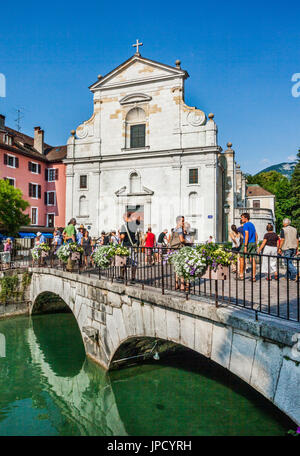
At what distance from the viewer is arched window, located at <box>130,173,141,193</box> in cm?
2691

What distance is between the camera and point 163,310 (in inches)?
247

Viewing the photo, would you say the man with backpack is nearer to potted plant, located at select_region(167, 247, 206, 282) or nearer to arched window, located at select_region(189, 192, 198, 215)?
potted plant, located at select_region(167, 247, 206, 282)

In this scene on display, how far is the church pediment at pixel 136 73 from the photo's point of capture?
2580cm

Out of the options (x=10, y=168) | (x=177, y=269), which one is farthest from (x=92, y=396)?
(x=10, y=168)

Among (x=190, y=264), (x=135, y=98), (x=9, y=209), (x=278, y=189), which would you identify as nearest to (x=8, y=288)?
(x=9, y=209)

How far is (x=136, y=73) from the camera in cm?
2697

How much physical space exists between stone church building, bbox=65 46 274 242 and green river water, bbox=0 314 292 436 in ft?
53.0

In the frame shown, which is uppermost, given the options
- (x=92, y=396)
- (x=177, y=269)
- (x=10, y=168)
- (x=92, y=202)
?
(x=10, y=168)

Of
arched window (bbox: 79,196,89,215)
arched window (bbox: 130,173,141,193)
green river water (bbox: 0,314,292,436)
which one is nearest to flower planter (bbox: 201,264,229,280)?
green river water (bbox: 0,314,292,436)

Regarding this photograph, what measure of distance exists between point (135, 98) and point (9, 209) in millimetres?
13213

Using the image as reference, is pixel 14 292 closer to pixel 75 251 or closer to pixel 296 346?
pixel 75 251

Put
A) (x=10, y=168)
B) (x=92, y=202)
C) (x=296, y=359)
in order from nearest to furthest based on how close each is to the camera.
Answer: (x=296, y=359) → (x=92, y=202) → (x=10, y=168)

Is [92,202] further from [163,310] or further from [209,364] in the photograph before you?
[163,310]
